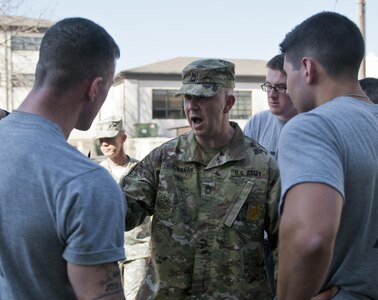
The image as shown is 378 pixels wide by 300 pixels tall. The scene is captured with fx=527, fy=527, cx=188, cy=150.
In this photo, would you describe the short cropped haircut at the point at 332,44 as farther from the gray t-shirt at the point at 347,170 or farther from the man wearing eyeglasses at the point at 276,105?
the man wearing eyeglasses at the point at 276,105

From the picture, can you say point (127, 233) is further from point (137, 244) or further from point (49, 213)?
point (49, 213)

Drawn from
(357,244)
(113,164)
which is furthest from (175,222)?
(113,164)

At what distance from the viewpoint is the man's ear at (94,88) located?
1.79 metres

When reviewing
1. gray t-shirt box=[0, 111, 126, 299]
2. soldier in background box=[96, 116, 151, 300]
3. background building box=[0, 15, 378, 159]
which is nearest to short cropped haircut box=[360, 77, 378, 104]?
soldier in background box=[96, 116, 151, 300]

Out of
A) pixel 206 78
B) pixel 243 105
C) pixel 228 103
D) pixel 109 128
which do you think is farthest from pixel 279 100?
pixel 243 105

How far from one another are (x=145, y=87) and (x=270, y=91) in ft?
101

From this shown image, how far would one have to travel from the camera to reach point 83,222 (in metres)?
1.55

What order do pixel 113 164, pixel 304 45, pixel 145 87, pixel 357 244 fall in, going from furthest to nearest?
pixel 145 87, pixel 113 164, pixel 304 45, pixel 357 244

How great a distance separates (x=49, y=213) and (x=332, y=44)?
3.94ft

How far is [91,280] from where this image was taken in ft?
5.32

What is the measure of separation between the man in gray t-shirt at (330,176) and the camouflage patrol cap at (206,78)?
0.95 metres

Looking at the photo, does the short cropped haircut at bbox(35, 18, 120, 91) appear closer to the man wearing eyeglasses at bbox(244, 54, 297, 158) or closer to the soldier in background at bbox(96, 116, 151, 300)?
the man wearing eyeglasses at bbox(244, 54, 297, 158)

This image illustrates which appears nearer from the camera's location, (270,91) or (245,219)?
(245,219)

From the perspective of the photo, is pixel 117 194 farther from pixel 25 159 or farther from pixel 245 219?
pixel 245 219
